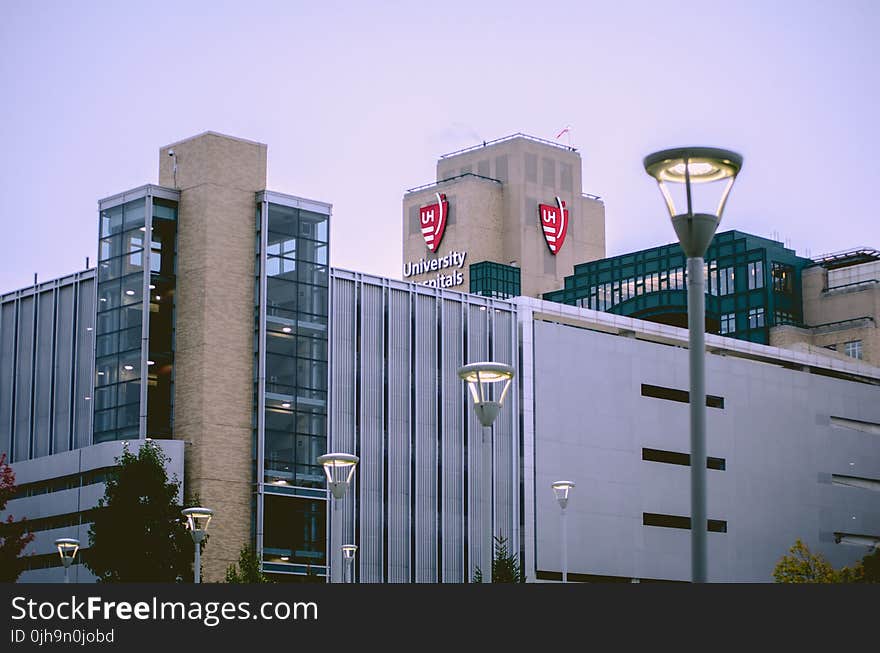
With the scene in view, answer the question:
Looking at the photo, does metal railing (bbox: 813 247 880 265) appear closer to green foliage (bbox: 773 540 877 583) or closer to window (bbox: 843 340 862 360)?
window (bbox: 843 340 862 360)

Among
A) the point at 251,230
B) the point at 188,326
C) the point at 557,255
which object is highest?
the point at 557,255

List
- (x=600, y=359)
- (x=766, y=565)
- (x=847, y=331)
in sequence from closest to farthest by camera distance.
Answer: (x=600, y=359) < (x=766, y=565) < (x=847, y=331)

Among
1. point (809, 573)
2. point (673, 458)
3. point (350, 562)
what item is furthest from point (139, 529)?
point (673, 458)

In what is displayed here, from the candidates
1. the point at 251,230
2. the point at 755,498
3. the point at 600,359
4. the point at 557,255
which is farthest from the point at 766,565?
the point at 557,255

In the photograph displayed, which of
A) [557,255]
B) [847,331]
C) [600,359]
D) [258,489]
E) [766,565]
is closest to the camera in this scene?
[258,489]

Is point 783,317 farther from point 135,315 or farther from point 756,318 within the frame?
point 135,315

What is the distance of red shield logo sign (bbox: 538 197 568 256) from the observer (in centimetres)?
17425

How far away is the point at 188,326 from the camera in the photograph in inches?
2911

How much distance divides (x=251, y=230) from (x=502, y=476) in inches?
877

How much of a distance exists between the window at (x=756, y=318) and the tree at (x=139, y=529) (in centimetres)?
8461

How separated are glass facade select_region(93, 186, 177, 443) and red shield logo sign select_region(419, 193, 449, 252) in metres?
96.8

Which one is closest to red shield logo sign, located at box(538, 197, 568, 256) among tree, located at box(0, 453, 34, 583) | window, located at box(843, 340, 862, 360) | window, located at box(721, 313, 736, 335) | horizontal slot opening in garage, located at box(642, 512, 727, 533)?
window, located at box(721, 313, 736, 335)

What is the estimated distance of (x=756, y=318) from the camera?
13450cm

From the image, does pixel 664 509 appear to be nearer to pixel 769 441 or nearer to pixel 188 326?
pixel 769 441
